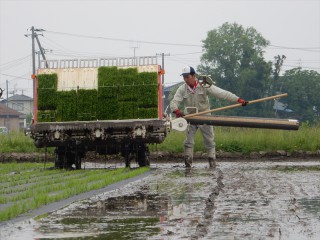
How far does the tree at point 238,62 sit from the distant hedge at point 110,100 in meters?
79.0

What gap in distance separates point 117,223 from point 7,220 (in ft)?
4.42

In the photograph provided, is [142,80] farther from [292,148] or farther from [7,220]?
[7,220]

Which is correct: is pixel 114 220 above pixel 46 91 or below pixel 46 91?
below

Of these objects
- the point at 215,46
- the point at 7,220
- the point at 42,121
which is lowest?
the point at 7,220

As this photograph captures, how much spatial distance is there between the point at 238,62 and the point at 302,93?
33.2 ft

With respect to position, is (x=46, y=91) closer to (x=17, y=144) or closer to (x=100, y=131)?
(x=100, y=131)

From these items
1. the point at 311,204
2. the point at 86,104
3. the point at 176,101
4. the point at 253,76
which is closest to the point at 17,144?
the point at 86,104

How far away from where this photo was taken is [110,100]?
813 inches

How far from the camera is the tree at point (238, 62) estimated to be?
103312 mm

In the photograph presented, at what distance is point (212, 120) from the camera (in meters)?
20.5

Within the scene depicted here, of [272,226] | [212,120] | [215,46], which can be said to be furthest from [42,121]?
[215,46]

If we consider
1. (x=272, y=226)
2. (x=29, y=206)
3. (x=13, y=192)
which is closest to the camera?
(x=272, y=226)

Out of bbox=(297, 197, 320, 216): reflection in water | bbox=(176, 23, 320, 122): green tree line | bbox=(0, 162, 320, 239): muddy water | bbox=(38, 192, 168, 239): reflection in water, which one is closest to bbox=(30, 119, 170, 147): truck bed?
bbox=(0, 162, 320, 239): muddy water

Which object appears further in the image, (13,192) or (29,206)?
(13,192)
